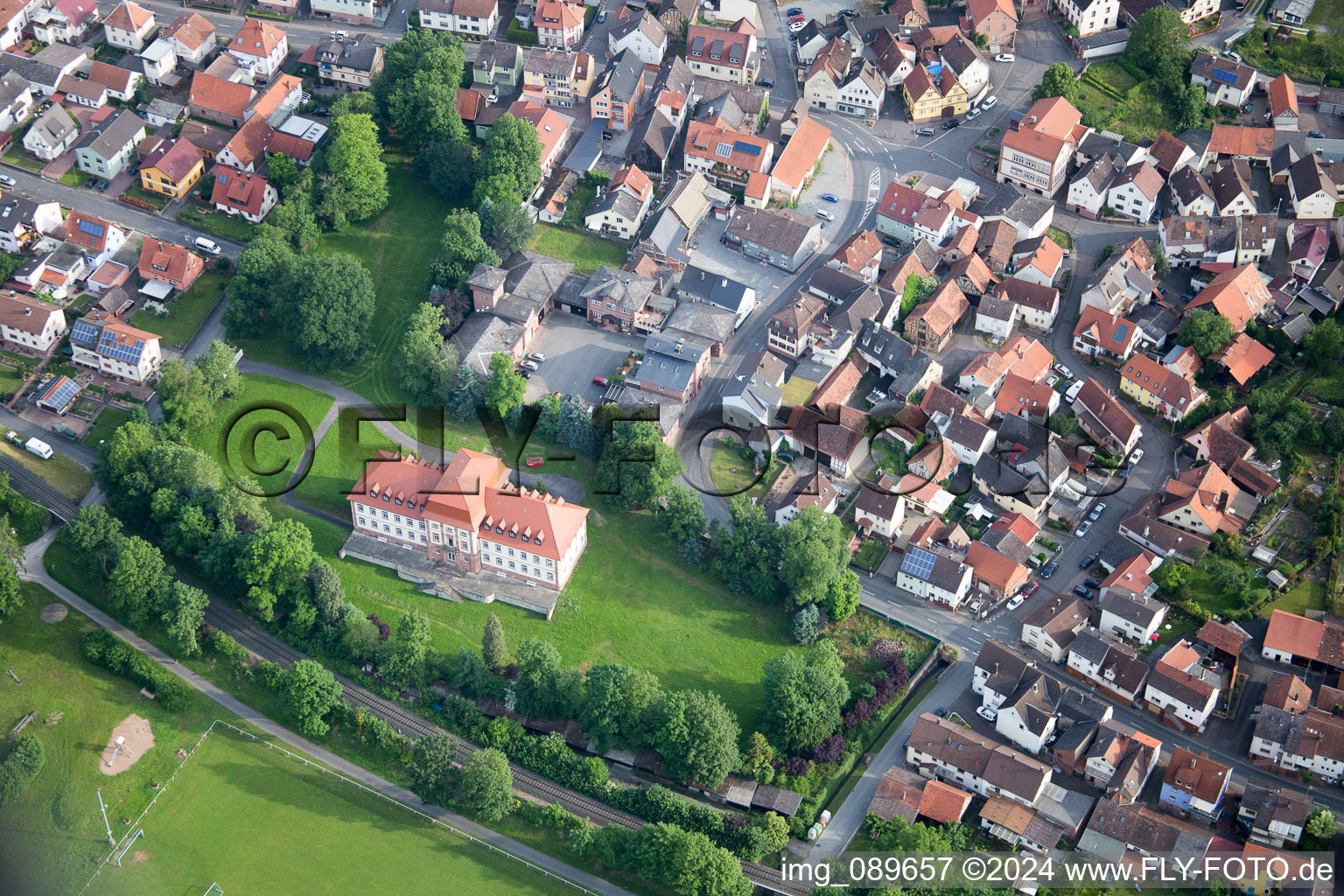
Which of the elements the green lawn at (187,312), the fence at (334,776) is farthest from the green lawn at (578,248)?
the fence at (334,776)

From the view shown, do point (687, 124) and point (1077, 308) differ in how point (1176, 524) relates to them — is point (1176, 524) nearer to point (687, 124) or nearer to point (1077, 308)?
point (1077, 308)

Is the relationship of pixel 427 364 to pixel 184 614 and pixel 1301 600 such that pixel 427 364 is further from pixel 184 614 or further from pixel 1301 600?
pixel 1301 600

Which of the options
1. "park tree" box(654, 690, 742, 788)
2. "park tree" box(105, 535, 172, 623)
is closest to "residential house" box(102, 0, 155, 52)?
"park tree" box(105, 535, 172, 623)

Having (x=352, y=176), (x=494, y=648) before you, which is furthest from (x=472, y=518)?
(x=352, y=176)

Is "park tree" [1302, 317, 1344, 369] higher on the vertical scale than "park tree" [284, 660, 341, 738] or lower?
higher

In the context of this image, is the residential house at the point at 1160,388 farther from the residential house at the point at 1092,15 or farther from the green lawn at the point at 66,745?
the green lawn at the point at 66,745

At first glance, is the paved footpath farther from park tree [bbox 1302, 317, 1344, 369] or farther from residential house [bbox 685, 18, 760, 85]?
residential house [bbox 685, 18, 760, 85]

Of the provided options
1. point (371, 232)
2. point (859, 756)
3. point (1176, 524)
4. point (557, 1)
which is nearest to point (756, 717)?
point (859, 756)
